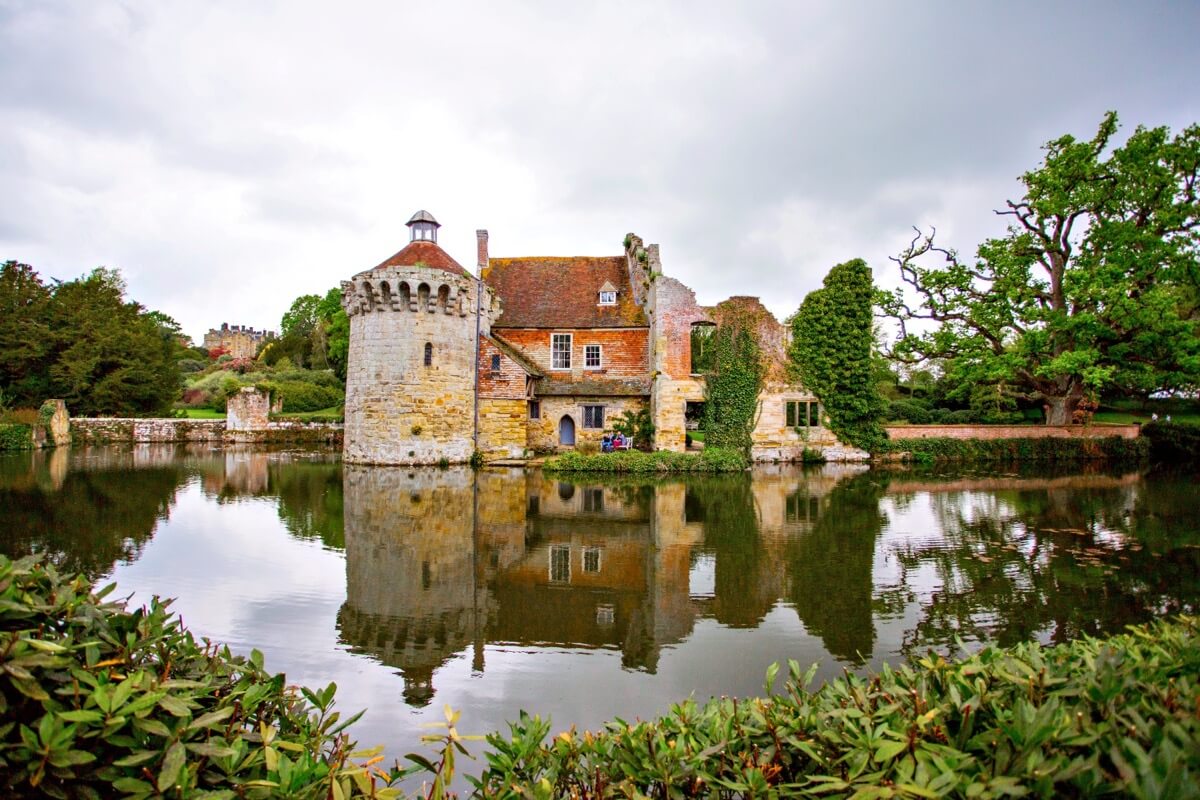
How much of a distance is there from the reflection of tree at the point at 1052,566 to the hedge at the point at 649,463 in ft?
29.2

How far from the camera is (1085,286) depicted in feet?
82.3

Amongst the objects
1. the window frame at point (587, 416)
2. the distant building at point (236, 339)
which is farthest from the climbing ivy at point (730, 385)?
the distant building at point (236, 339)

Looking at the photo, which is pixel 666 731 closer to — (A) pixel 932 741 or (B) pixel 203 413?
(A) pixel 932 741

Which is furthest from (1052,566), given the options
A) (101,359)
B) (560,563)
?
(101,359)

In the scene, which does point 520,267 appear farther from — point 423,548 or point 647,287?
point 423,548

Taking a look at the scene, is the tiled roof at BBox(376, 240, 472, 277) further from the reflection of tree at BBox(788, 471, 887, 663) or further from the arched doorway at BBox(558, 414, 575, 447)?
the reflection of tree at BBox(788, 471, 887, 663)

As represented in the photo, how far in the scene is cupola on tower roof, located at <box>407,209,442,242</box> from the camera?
89.2 feet

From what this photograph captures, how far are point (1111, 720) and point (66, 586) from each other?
4.10 meters

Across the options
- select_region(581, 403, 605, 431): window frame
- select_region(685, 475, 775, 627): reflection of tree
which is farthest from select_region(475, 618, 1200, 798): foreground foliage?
select_region(581, 403, 605, 431): window frame

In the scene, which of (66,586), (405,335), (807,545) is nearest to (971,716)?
(66,586)

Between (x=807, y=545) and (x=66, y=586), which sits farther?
(x=807, y=545)

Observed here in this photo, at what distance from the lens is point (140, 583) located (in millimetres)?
8875

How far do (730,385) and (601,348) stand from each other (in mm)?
6140

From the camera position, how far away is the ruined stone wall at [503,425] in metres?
25.9
